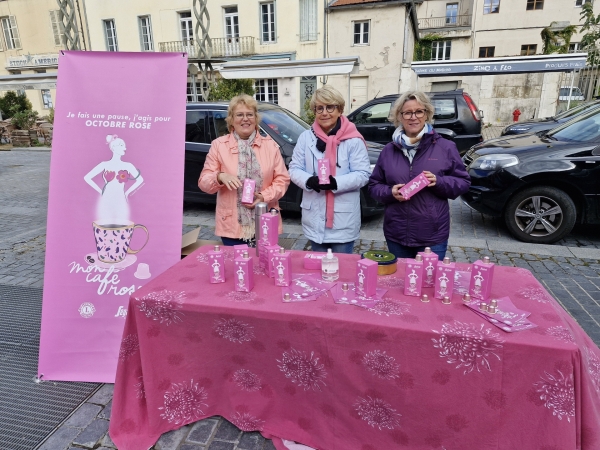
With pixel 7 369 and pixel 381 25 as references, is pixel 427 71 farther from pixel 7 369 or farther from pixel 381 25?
pixel 7 369

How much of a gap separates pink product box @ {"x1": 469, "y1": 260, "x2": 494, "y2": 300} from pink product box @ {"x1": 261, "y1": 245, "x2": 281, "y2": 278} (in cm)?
96

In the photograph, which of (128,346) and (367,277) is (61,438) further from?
(367,277)

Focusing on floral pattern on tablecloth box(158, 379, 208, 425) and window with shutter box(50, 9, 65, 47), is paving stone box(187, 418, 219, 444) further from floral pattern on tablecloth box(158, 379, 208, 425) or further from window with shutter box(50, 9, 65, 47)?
window with shutter box(50, 9, 65, 47)

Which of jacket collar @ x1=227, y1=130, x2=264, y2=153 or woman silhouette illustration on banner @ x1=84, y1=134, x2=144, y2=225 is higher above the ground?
jacket collar @ x1=227, y1=130, x2=264, y2=153

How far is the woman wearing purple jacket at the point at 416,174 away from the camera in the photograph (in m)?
2.48

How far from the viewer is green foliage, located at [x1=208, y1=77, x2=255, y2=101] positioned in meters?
13.7

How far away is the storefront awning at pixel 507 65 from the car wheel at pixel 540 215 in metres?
8.20

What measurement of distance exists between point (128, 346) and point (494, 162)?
4.69 m

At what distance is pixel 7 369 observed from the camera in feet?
9.04

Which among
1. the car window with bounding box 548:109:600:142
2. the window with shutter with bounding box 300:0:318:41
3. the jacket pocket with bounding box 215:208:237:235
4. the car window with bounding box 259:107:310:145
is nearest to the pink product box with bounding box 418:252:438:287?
the jacket pocket with bounding box 215:208:237:235

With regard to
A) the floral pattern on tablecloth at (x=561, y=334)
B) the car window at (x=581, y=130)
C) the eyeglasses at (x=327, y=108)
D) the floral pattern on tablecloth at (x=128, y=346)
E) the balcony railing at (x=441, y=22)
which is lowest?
the floral pattern on tablecloth at (x=128, y=346)

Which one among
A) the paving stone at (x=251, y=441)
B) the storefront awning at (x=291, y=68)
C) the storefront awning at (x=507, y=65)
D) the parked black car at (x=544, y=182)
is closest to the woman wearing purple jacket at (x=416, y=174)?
the paving stone at (x=251, y=441)

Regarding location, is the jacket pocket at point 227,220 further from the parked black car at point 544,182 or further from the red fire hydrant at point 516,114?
the red fire hydrant at point 516,114

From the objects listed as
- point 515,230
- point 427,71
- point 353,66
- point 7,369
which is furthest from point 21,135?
point 515,230
